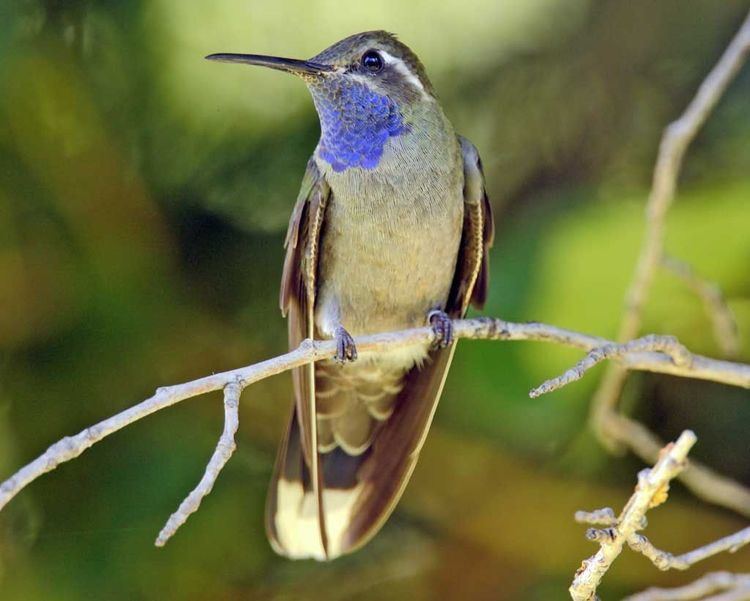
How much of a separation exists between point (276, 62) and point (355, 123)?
31 cm

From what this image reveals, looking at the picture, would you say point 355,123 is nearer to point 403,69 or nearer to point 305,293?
point 403,69

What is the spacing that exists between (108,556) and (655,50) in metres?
2.50

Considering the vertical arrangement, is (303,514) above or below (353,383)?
below

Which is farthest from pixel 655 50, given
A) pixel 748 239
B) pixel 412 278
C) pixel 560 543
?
pixel 560 543

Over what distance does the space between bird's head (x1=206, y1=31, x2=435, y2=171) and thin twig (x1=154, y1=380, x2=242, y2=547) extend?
1235 mm

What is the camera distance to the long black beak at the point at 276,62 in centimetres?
287

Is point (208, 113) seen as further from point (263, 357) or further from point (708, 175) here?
point (708, 175)

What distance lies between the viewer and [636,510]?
1682mm

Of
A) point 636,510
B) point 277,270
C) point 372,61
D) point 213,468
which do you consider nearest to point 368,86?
point 372,61

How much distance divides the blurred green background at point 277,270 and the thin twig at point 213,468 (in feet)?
4.01

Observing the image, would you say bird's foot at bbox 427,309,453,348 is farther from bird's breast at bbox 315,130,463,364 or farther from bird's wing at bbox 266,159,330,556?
bird's wing at bbox 266,159,330,556

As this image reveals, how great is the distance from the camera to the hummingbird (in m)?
2.98

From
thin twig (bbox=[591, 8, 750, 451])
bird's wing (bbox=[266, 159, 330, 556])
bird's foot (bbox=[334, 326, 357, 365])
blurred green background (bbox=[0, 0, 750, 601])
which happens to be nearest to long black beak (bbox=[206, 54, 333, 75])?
bird's wing (bbox=[266, 159, 330, 556])

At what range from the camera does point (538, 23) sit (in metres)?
3.66
